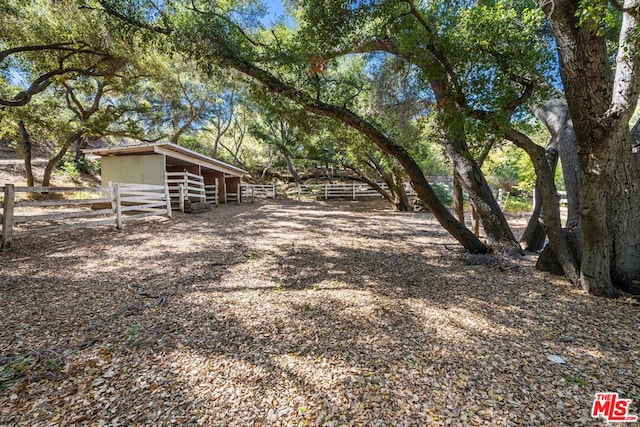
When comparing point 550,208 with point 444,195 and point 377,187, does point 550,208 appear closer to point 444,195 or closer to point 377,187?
point 377,187

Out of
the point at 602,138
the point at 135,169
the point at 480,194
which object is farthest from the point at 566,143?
the point at 135,169

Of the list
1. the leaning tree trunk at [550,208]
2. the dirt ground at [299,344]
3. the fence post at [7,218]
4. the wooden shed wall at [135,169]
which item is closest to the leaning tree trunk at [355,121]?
the dirt ground at [299,344]

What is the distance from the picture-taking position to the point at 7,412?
1488 millimetres

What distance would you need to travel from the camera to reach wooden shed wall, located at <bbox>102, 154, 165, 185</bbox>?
967cm

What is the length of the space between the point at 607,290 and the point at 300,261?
3781 millimetres

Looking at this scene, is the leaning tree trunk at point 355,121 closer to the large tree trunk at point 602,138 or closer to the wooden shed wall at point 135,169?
the large tree trunk at point 602,138

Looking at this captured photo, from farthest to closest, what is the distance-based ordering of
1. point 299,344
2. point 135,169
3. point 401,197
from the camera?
1. point 401,197
2. point 135,169
3. point 299,344

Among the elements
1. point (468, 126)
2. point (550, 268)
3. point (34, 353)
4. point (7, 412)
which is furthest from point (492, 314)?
point (34, 353)

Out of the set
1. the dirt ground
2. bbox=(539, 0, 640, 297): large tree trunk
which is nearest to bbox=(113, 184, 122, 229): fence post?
the dirt ground

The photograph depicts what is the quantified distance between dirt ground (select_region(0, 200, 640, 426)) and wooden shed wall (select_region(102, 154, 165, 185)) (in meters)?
6.07

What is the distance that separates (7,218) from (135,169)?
6.16 m

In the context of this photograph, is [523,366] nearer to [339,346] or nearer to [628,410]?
[628,410]

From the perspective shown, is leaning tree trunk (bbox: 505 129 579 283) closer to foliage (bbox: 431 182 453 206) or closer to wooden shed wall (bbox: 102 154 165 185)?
wooden shed wall (bbox: 102 154 165 185)

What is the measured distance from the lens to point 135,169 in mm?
9906
